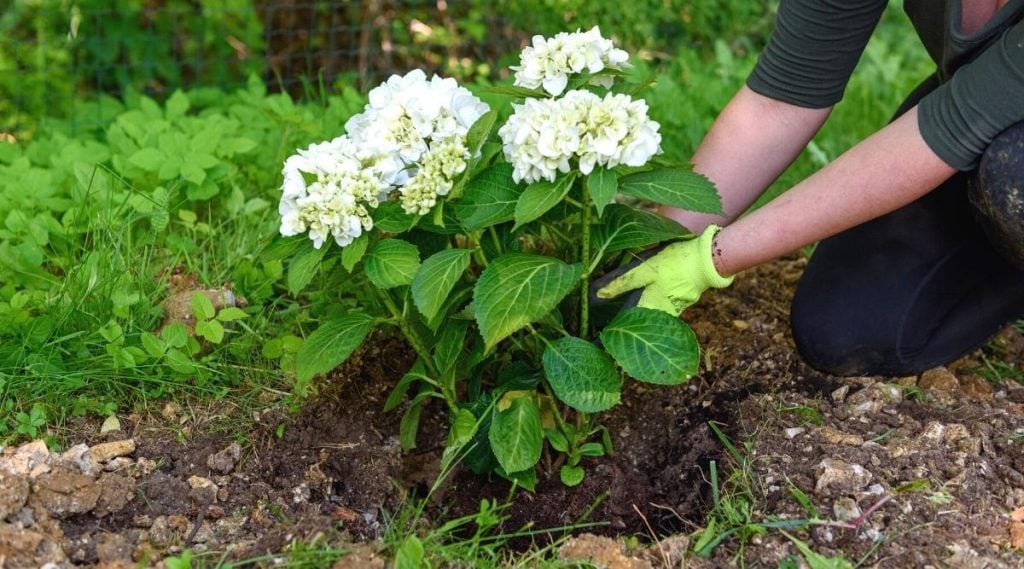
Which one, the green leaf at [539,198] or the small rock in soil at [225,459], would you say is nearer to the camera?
the green leaf at [539,198]

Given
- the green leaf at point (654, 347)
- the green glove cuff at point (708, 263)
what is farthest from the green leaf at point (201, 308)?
the green glove cuff at point (708, 263)

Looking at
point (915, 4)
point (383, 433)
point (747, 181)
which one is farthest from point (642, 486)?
point (915, 4)

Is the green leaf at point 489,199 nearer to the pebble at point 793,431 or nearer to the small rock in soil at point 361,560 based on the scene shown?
the small rock in soil at point 361,560

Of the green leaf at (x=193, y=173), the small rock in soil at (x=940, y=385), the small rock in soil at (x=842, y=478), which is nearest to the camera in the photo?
the small rock in soil at (x=842, y=478)

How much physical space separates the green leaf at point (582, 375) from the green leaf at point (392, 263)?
28 centimetres

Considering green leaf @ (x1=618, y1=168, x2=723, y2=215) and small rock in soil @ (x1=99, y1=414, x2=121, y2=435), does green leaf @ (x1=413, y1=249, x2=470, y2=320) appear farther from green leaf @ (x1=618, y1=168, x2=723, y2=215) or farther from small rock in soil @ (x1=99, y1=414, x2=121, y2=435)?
small rock in soil @ (x1=99, y1=414, x2=121, y2=435)

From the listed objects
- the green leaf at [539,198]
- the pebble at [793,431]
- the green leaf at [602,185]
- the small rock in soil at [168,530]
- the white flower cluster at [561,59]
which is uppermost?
the white flower cluster at [561,59]

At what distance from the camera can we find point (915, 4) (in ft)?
7.68

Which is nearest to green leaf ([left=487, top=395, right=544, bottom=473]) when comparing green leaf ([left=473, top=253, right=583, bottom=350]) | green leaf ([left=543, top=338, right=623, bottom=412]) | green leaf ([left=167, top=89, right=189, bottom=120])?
green leaf ([left=543, top=338, right=623, bottom=412])

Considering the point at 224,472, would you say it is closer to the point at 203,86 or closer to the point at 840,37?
the point at 840,37

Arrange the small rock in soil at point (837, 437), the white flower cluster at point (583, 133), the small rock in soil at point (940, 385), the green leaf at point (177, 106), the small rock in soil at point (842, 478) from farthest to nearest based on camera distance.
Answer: the green leaf at point (177, 106) < the small rock in soil at point (940, 385) < the small rock in soil at point (837, 437) < the small rock in soil at point (842, 478) < the white flower cluster at point (583, 133)

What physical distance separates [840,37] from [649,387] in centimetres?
82

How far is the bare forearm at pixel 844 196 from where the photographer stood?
2020mm

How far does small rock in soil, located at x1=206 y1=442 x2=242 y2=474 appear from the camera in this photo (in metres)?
2.09
